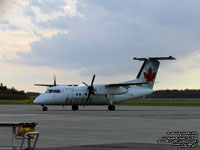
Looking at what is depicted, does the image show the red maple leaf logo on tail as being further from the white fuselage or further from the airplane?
the white fuselage

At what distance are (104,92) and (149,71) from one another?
834cm

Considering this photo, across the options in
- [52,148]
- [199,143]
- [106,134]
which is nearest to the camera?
[52,148]

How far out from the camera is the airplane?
6078 cm

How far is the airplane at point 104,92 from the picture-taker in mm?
60781

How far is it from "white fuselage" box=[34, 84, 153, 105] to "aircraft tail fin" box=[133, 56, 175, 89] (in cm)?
129

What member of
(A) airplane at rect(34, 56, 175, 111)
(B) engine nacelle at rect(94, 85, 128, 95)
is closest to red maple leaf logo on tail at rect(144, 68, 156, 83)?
(A) airplane at rect(34, 56, 175, 111)

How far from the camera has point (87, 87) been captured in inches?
2516

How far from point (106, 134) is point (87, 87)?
137 ft

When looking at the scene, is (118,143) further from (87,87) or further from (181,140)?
(87,87)

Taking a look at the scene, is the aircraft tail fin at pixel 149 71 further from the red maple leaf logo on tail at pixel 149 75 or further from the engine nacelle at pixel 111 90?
the engine nacelle at pixel 111 90

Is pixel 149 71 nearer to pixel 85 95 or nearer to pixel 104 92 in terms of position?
pixel 104 92

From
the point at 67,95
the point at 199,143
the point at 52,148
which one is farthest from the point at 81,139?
the point at 67,95

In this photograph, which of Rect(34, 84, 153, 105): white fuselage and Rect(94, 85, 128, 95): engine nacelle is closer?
Rect(34, 84, 153, 105): white fuselage

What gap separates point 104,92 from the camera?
6431 cm
